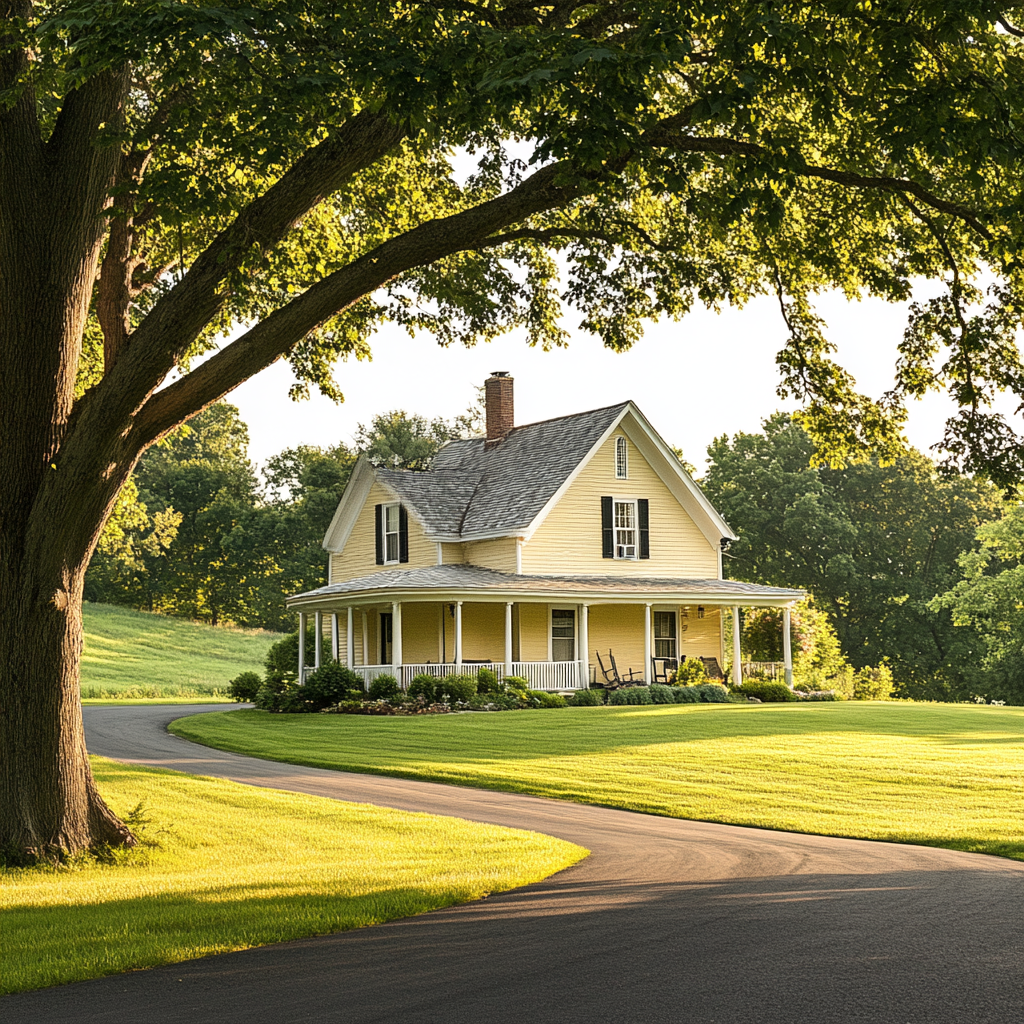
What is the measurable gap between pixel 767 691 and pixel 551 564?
7485mm

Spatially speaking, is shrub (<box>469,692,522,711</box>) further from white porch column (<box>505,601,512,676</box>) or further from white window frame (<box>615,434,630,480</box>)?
white window frame (<box>615,434,630,480</box>)

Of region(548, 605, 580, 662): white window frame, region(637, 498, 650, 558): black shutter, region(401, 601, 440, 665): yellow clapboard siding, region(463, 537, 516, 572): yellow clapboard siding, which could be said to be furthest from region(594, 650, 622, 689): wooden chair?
region(401, 601, 440, 665): yellow clapboard siding

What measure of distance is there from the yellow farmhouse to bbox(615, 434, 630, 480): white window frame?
45 millimetres

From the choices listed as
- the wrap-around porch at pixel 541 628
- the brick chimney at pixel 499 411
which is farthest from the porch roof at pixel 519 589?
the brick chimney at pixel 499 411

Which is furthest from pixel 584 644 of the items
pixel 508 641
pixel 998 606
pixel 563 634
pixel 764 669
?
pixel 998 606

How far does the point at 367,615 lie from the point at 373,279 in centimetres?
2811

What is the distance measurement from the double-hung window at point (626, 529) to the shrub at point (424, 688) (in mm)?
9566

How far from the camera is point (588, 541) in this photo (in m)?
36.2

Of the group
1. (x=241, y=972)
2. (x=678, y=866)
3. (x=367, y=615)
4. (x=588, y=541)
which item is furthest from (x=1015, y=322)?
(x=367, y=615)

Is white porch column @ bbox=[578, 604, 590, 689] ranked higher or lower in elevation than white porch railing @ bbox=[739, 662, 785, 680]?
higher

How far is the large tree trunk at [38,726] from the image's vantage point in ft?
33.6

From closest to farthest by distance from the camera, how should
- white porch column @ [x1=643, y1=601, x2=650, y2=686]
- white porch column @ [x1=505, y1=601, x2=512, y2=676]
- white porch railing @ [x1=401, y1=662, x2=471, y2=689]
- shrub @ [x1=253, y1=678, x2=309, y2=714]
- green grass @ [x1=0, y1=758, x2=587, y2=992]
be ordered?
green grass @ [x1=0, y1=758, x2=587, y2=992]
shrub @ [x1=253, y1=678, x2=309, y2=714]
white porch railing @ [x1=401, y1=662, x2=471, y2=689]
white porch column @ [x1=505, y1=601, x2=512, y2=676]
white porch column @ [x1=643, y1=601, x2=650, y2=686]

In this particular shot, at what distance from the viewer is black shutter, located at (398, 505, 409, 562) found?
38.1 meters

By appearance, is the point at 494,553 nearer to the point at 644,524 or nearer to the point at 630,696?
the point at 644,524
